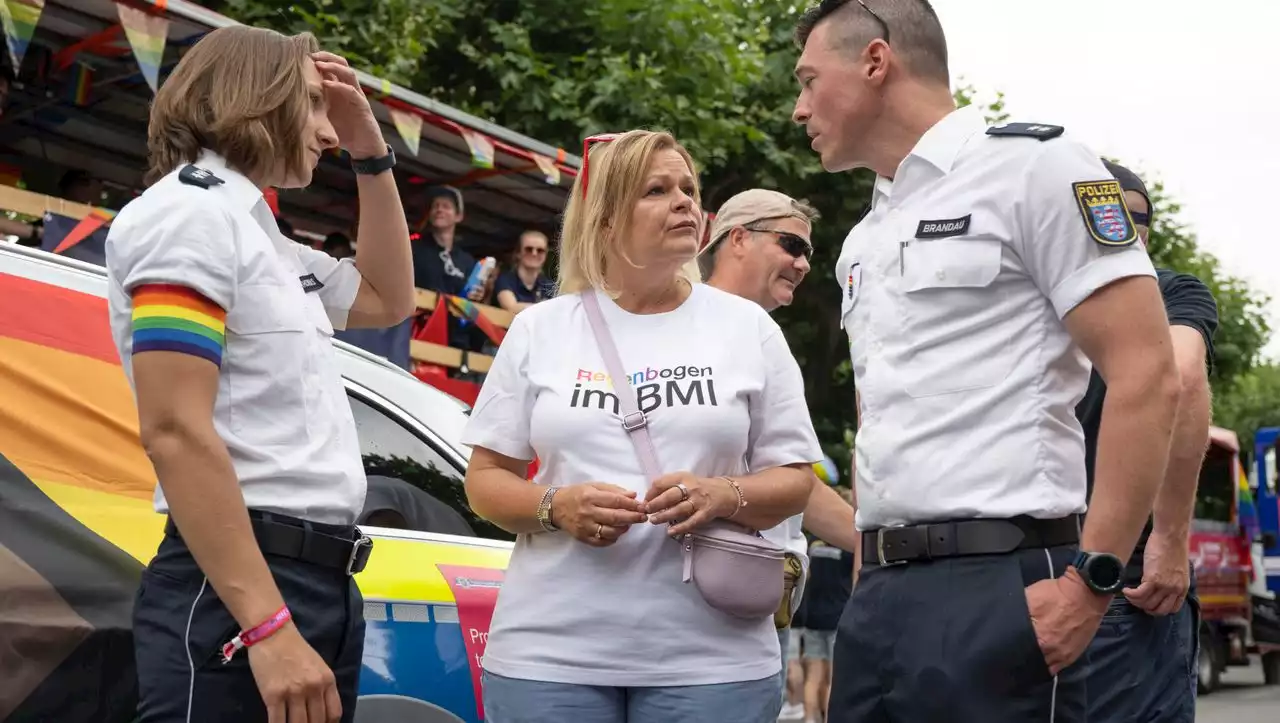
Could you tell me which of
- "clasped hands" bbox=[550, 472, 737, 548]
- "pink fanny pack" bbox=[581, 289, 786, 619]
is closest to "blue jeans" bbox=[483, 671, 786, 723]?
"pink fanny pack" bbox=[581, 289, 786, 619]

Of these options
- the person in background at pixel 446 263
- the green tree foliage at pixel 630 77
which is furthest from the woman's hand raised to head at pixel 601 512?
the green tree foliage at pixel 630 77

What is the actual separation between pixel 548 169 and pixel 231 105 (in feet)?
25.4

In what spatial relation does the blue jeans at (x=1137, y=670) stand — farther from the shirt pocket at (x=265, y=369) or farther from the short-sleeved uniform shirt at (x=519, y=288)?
the short-sleeved uniform shirt at (x=519, y=288)

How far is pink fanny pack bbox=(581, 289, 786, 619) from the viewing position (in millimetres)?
2783

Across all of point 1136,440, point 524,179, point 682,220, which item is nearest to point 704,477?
point 682,220

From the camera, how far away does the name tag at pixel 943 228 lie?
2.46 m

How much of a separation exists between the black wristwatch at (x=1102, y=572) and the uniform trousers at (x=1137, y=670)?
3.57ft

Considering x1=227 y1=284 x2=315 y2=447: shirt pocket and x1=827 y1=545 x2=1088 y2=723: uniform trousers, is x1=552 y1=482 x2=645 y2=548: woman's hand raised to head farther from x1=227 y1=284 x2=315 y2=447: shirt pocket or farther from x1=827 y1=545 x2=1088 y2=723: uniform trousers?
x1=227 y1=284 x2=315 y2=447: shirt pocket

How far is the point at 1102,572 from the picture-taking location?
88.7 inches

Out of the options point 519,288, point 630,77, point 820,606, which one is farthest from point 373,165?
point 630,77

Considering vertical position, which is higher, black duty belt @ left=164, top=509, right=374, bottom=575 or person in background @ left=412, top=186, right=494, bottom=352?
black duty belt @ left=164, top=509, right=374, bottom=575

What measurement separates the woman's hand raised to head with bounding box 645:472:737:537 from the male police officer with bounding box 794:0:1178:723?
306 millimetres

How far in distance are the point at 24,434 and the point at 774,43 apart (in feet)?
56.3

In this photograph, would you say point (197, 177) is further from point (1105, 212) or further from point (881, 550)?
point (1105, 212)
